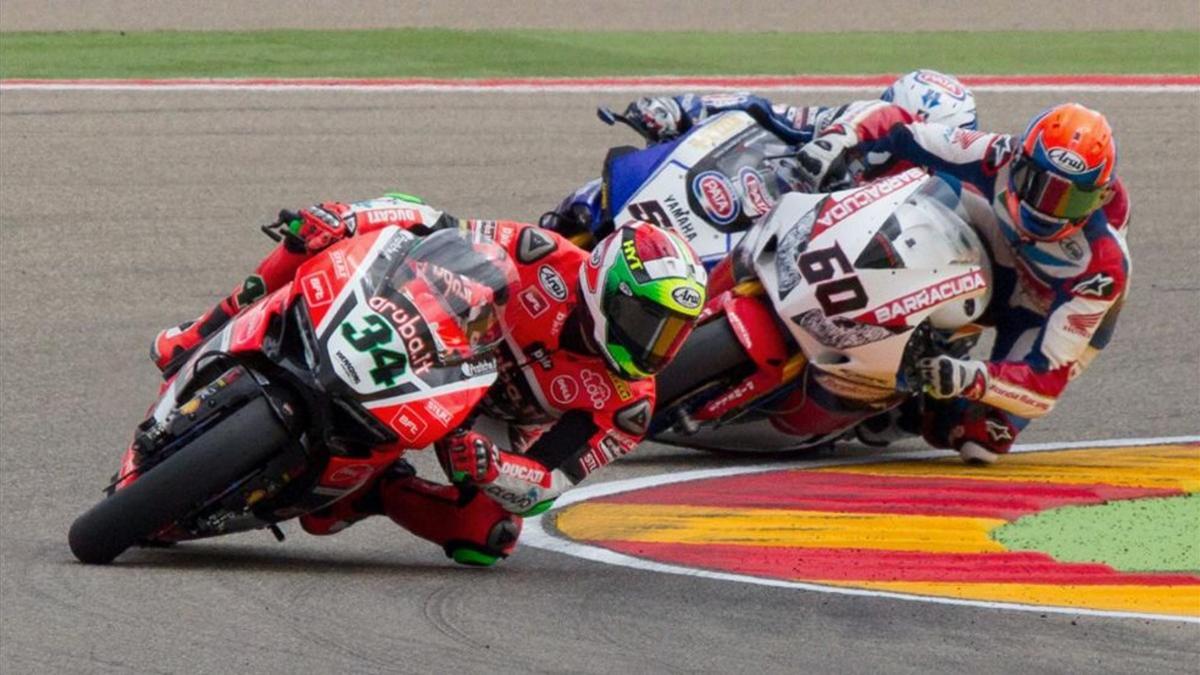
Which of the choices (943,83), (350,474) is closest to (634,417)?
(350,474)

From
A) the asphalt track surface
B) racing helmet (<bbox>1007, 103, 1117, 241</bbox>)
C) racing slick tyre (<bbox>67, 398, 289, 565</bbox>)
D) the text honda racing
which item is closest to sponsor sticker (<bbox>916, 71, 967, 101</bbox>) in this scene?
the text honda racing

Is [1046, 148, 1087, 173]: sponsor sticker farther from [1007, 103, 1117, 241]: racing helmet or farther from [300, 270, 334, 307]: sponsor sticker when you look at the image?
[300, 270, 334, 307]: sponsor sticker

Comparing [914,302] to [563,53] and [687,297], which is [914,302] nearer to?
[687,297]

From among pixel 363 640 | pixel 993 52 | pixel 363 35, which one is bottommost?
pixel 993 52

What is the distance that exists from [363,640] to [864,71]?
11.7 meters

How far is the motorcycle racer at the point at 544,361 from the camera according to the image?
7102 mm

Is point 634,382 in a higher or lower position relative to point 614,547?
higher

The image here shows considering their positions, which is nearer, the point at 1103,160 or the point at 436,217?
the point at 436,217

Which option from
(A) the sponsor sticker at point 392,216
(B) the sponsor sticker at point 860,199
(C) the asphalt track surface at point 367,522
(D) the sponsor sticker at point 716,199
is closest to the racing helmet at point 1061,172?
(B) the sponsor sticker at point 860,199

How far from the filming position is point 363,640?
6.16 m

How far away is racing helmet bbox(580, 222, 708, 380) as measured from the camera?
23.1 ft

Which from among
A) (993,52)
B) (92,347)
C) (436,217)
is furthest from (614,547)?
(993,52)

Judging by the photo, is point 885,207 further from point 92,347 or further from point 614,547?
point 92,347

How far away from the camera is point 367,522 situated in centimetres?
832
